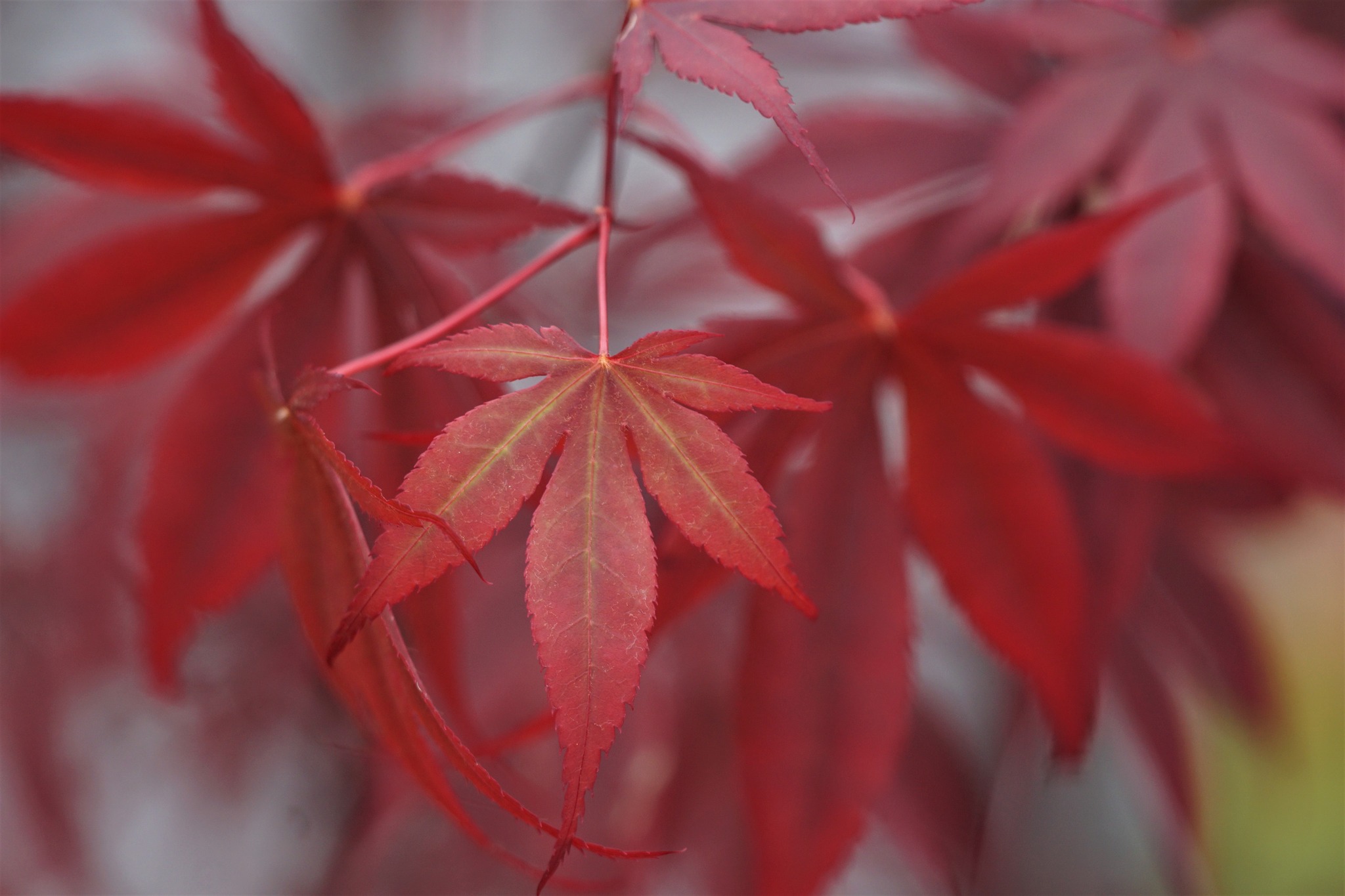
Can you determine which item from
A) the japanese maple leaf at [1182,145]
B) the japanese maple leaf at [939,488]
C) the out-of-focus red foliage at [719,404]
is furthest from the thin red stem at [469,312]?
the japanese maple leaf at [1182,145]

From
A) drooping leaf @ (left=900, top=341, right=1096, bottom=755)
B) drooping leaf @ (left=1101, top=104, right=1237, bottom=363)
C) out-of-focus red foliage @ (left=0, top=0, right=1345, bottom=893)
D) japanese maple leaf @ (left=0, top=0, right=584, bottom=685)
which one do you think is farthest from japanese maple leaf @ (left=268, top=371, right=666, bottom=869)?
drooping leaf @ (left=1101, top=104, right=1237, bottom=363)

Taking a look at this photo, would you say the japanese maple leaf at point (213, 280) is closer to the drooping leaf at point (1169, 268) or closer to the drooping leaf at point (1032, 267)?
the drooping leaf at point (1032, 267)

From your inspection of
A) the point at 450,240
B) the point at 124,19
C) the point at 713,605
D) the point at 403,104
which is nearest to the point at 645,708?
the point at 713,605

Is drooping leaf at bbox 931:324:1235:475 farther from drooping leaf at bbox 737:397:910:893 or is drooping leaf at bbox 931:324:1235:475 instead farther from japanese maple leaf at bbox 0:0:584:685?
japanese maple leaf at bbox 0:0:584:685

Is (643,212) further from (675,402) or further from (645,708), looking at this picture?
(675,402)

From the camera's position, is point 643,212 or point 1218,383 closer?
point 1218,383

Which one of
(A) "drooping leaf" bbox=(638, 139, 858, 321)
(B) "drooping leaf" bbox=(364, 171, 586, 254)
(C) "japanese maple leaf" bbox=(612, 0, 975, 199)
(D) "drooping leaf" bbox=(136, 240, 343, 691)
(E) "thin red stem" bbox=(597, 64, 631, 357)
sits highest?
(C) "japanese maple leaf" bbox=(612, 0, 975, 199)

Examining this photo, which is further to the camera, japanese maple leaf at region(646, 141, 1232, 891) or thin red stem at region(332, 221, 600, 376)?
japanese maple leaf at region(646, 141, 1232, 891)

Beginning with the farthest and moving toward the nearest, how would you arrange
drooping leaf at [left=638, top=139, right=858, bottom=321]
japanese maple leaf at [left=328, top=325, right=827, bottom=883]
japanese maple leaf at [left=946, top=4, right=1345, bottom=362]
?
japanese maple leaf at [left=946, top=4, right=1345, bottom=362] < drooping leaf at [left=638, top=139, right=858, bottom=321] < japanese maple leaf at [left=328, top=325, right=827, bottom=883]
